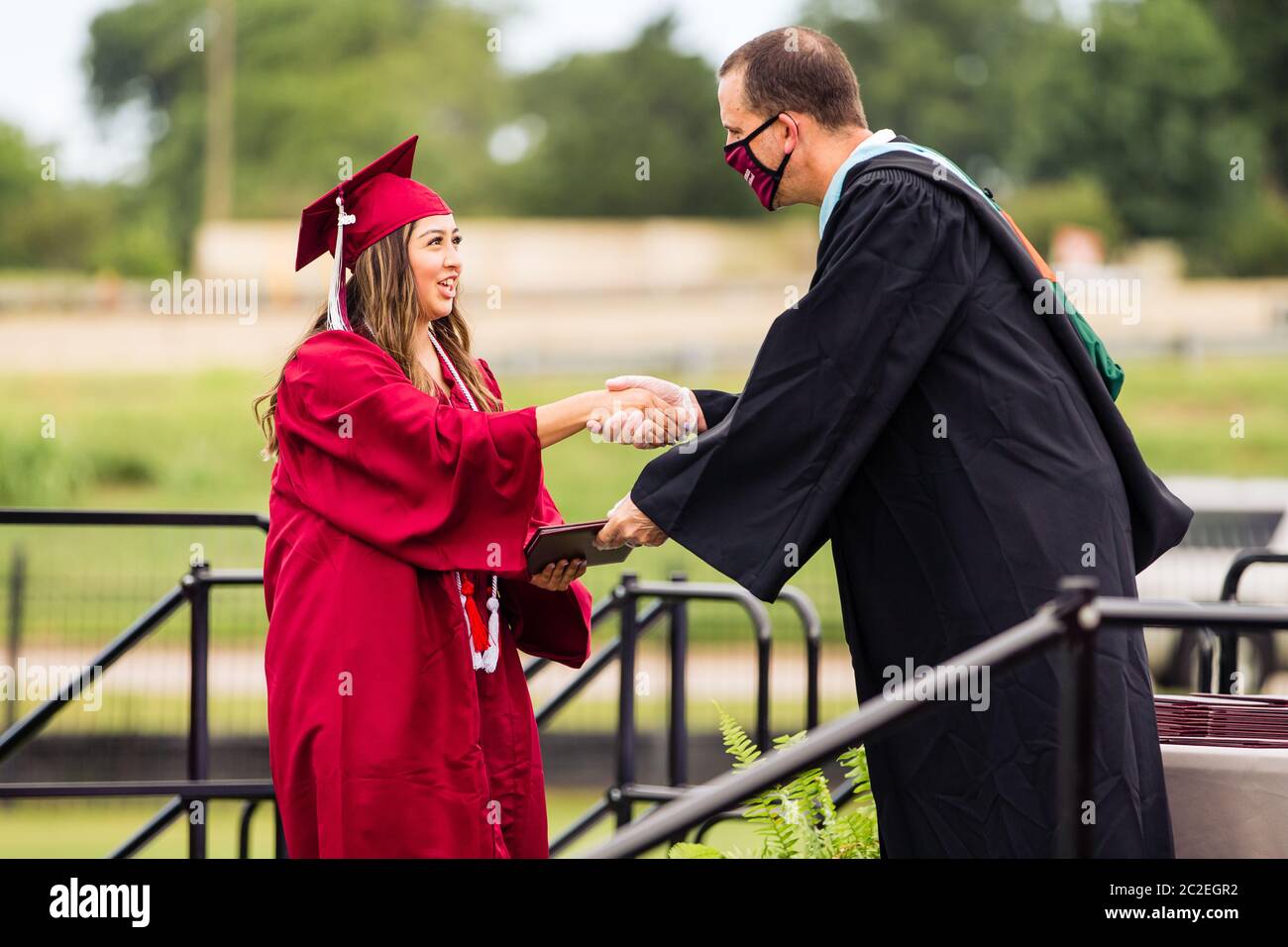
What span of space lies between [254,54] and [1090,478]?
46.6 meters

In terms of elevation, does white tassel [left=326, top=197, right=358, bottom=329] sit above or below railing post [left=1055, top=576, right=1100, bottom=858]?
above

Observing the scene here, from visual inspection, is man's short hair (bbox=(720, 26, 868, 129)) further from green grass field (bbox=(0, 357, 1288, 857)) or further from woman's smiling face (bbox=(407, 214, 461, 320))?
green grass field (bbox=(0, 357, 1288, 857))

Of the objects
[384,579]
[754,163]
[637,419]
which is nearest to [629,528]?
[637,419]

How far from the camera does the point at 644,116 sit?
145 ft

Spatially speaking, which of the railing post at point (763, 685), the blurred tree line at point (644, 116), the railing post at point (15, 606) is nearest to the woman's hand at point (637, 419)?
the railing post at point (763, 685)

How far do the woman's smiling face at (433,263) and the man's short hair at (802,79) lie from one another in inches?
32.5

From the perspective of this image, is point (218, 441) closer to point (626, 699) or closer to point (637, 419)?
point (626, 699)

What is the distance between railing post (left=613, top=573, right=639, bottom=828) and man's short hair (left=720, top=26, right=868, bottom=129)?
6.36 ft

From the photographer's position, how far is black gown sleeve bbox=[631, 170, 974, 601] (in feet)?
10.9

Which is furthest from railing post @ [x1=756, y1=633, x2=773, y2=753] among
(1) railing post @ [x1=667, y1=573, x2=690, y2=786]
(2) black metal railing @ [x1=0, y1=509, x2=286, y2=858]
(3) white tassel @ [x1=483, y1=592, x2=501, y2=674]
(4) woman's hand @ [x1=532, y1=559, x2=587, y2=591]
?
(2) black metal railing @ [x1=0, y1=509, x2=286, y2=858]

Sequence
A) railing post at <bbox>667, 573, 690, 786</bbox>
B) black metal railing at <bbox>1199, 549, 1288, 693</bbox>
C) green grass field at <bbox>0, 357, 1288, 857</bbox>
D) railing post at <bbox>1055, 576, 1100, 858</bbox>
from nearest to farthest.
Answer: railing post at <bbox>1055, 576, 1100, 858</bbox>
black metal railing at <bbox>1199, 549, 1288, 693</bbox>
railing post at <bbox>667, 573, 690, 786</bbox>
green grass field at <bbox>0, 357, 1288, 857</bbox>

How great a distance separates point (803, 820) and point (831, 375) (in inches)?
50.7
